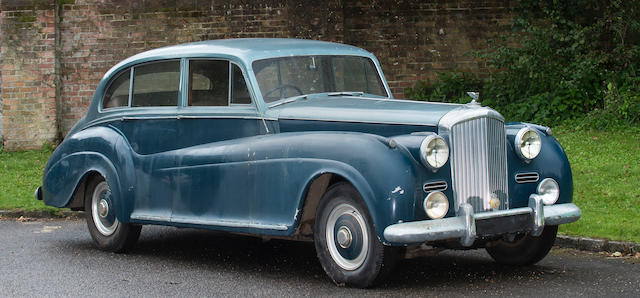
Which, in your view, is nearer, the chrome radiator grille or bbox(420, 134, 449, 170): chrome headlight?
bbox(420, 134, 449, 170): chrome headlight

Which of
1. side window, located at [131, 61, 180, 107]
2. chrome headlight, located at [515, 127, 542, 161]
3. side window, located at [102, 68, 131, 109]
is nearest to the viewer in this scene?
chrome headlight, located at [515, 127, 542, 161]

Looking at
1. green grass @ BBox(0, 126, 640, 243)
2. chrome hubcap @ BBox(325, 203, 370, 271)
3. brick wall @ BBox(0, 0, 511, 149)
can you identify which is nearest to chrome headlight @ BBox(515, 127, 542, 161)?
chrome hubcap @ BBox(325, 203, 370, 271)

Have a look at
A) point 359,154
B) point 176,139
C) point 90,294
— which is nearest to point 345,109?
point 359,154

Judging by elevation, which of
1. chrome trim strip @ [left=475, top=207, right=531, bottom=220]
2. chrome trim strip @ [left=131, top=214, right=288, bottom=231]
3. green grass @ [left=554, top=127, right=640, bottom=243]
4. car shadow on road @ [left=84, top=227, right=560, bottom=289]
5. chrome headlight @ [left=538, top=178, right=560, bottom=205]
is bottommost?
car shadow on road @ [left=84, top=227, right=560, bottom=289]

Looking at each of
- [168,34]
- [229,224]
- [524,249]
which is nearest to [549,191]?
[524,249]

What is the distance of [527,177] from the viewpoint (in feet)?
22.4

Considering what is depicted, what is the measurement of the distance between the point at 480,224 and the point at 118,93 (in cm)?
412

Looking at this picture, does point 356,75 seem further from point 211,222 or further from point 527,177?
point 527,177

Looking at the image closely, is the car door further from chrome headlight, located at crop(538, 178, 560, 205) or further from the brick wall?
the brick wall

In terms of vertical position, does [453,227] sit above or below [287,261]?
above

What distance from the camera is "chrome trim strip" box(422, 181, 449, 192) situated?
20.4 feet

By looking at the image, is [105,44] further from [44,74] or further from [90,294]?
[90,294]

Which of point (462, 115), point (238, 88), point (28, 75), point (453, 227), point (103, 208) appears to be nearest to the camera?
point (453, 227)

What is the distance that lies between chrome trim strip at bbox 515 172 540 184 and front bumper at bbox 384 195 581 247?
0.74ft
